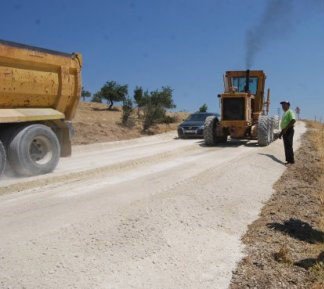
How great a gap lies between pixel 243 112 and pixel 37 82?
8770 mm

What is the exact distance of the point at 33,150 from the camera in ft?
34.3

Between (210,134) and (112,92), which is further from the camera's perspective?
(112,92)

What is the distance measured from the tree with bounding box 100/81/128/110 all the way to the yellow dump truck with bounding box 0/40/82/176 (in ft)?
130

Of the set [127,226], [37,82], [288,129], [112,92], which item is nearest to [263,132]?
[288,129]

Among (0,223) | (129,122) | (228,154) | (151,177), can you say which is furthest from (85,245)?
(129,122)

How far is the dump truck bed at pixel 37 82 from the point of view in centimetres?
Result: 948

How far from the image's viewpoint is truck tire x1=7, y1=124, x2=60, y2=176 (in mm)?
9609

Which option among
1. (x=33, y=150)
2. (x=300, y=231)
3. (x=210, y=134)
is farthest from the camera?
(x=210, y=134)

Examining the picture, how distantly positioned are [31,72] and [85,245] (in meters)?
5.98


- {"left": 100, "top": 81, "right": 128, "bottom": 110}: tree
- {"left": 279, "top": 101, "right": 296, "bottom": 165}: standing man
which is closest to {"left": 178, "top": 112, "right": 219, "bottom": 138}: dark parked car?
{"left": 279, "top": 101, "right": 296, "bottom": 165}: standing man

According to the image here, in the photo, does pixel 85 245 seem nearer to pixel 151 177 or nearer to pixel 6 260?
pixel 6 260

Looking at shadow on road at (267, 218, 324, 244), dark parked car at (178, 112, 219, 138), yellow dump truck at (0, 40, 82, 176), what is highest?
yellow dump truck at (0, 40, 82, 176)

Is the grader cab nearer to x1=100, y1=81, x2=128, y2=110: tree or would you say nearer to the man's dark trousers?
the man's dark trousers

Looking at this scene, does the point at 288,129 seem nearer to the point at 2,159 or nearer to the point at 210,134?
the point at 210,134
